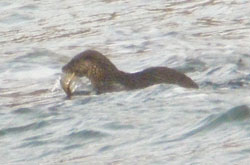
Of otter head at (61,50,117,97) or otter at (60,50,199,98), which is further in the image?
otter head at (61,50,117,97)

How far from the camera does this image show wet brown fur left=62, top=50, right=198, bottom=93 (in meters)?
12.2

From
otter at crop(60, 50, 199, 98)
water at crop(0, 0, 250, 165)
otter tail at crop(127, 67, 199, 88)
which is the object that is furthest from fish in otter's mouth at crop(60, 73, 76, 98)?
otter tail at crop(127, 67, 199, 88)

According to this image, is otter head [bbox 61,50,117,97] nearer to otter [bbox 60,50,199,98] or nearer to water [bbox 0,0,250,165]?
otter [bbox 60,50,199,98]

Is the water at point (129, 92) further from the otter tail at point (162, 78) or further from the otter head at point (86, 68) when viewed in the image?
the otter head at point (86, 68)

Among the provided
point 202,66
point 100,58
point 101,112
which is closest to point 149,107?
point 101,112

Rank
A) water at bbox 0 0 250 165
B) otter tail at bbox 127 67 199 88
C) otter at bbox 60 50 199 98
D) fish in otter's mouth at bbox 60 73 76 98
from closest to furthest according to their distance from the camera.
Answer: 1. water at bbox 0 0 250 165
2. otter tail at bbox 127 67 199 88
3. otter at bbox 60 50 199 98
4. fish in otter's mouth at bbox 60 73 76 98

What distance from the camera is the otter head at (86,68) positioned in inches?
504

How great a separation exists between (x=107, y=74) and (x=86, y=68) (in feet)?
0.81

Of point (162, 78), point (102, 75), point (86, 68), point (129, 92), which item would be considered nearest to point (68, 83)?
point (86, 68)

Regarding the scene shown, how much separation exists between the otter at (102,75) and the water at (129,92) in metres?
0.13

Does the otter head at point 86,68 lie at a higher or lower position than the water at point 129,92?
higher

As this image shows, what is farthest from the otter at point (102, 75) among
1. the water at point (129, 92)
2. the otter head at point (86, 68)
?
the water at point (129, 92)

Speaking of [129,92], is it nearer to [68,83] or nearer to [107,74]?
[107,74]

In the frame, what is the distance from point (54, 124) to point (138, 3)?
7.67 m
